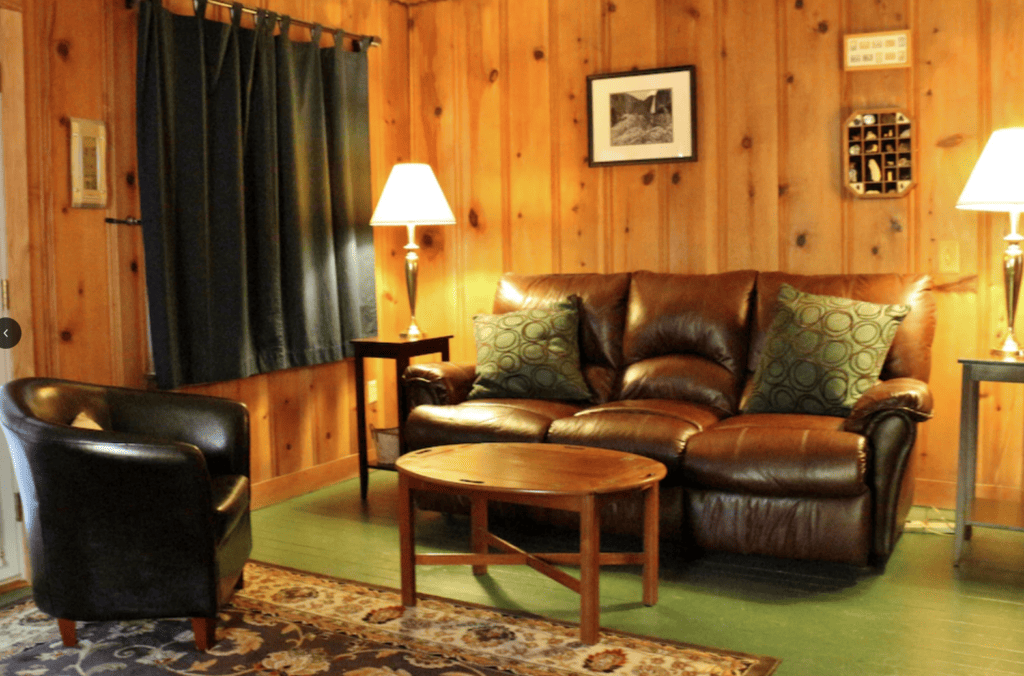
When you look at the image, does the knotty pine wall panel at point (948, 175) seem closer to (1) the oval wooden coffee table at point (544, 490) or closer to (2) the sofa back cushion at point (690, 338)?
(2) the sofa back cushion at point (690, 338)

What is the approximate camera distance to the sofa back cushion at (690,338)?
4.06 m

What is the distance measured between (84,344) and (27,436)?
101 centimetres

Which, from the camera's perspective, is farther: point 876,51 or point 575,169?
point 575,169

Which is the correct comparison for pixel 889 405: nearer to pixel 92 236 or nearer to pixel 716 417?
pixel 716 417

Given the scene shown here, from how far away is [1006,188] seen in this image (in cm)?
349

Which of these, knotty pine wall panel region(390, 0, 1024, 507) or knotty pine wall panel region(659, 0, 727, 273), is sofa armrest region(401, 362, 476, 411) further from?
knotty pine wall panel region(659, 0, 727, 273)

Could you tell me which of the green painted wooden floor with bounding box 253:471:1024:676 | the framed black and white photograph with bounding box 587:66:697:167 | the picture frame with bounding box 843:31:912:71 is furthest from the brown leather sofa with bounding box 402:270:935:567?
the picture frame with bounding box 843:31:912:71

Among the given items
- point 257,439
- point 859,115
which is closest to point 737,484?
point 859,115

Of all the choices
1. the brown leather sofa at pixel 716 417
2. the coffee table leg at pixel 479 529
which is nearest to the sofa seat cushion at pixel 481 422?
the brown leather sofa at pixel 716 417

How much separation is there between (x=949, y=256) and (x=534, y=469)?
2.20 metres

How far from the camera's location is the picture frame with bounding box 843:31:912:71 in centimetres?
414

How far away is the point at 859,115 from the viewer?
425 cm

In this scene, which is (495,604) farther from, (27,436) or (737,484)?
(27,436)

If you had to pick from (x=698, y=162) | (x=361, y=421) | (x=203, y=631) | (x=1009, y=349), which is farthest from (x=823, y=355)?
(x=203, y=631)
